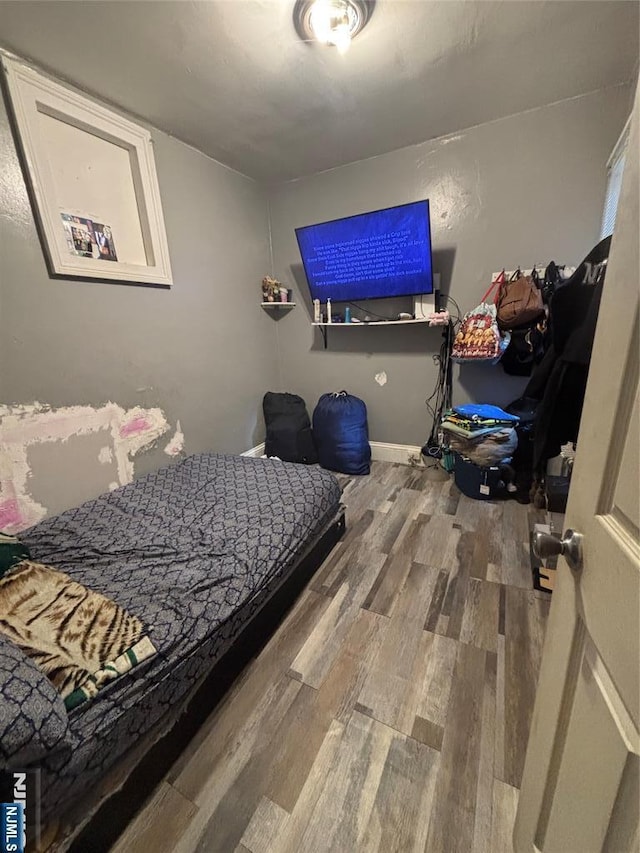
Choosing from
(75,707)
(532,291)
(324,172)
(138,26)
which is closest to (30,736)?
(75,707)

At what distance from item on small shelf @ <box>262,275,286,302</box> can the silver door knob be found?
9.67 feet

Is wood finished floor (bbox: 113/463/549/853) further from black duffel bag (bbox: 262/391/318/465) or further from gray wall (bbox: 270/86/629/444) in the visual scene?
gray wall (bbox: 270/86/629/444)

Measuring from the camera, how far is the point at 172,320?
2352mm

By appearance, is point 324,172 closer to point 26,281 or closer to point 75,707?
point 26,281

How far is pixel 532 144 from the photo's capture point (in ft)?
7.10

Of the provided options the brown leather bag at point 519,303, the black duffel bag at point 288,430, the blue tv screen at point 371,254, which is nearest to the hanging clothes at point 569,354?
the brown leather bag at point 519,303

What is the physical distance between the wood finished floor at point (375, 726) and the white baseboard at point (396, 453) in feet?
4.15

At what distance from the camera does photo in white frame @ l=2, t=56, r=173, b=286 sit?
1.60 meters

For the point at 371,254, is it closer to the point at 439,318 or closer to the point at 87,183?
the point at 439,318

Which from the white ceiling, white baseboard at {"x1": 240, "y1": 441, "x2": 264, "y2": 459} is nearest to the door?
the white ceiling

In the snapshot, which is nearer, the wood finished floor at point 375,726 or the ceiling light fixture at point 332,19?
the wood finished floor at point 375,726

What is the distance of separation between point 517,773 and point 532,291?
7.55 feet

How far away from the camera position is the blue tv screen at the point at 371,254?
7.69 feet

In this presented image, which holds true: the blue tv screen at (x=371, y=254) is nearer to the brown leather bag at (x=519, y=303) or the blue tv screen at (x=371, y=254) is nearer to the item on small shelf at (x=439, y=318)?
the item on small shelf at (x=439, y=318)
